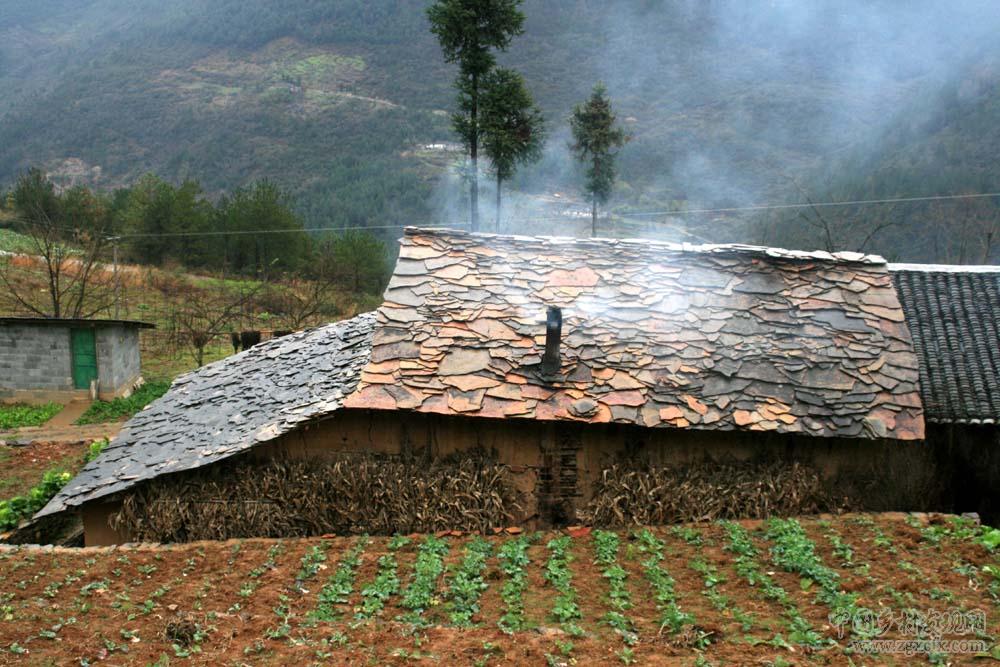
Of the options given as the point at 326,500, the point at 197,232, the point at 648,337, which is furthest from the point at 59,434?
the point at 197,232

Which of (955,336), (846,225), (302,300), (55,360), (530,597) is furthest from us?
(846,225)

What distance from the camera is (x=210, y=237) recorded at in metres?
38.0

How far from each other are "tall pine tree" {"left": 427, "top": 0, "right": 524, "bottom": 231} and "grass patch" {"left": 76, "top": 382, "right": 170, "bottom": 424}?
1137 centimetres

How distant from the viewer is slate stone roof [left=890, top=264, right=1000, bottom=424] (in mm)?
9555

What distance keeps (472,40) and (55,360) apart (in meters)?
16.0

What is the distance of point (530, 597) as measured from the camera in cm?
691

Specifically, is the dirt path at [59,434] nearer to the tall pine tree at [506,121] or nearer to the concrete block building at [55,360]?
the concrete block building at [55,360]

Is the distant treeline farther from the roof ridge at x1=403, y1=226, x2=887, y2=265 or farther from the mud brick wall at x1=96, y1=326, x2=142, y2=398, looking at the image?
the roof ridge at x1=403, y1=226, x2=887, y2=265

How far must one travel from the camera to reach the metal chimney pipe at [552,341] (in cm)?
902

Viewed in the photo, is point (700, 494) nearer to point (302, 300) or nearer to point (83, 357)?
point (83, 357)

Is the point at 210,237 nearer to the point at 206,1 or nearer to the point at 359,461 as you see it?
the point at 359,461

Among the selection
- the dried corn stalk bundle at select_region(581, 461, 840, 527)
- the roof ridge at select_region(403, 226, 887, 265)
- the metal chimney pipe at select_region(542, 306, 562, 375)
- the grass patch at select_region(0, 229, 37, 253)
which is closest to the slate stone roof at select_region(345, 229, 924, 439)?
the roof ridge at select_region(403, 226, 887, 265)

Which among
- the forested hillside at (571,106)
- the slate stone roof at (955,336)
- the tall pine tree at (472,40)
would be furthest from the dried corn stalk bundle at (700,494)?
the forested hillside at (571,106)

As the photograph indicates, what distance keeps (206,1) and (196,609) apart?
427 ft
